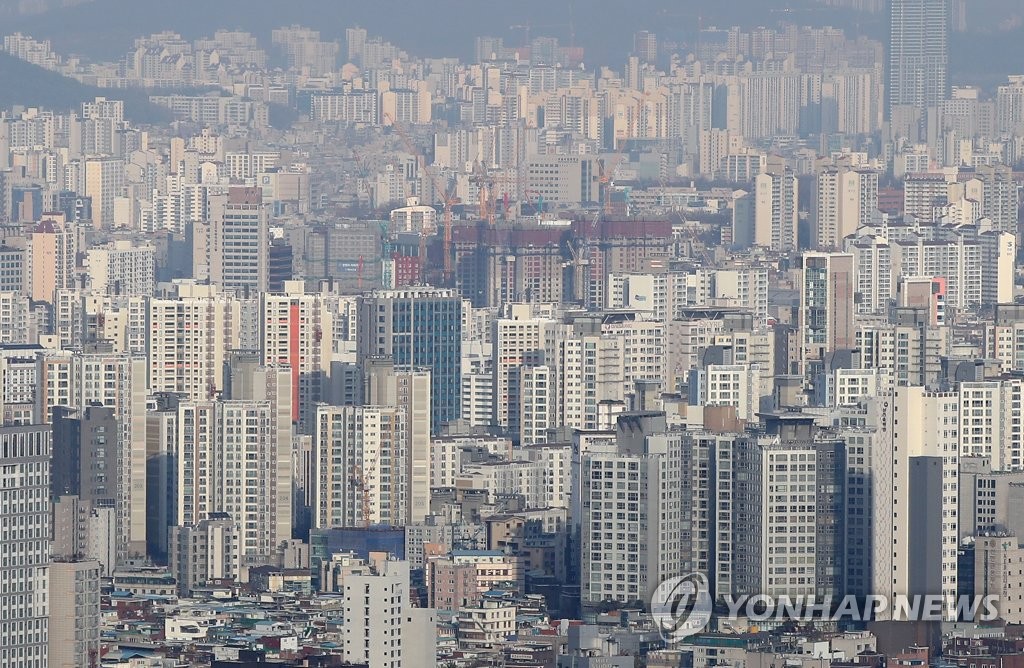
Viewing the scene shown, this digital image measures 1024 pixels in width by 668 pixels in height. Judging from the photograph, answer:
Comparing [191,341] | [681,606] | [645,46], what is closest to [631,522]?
[681,606]

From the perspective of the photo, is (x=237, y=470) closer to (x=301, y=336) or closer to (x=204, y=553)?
(x=204, y=553)

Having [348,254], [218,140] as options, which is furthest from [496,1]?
[348,254]

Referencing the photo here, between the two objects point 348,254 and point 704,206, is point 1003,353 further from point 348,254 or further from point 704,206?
point 704,206

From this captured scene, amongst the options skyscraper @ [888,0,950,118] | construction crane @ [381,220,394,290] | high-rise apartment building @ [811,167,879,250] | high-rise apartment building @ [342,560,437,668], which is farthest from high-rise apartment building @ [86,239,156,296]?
high-rise apartment building @ [342,560,437,668]

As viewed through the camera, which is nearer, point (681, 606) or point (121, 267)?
point (681, 606)

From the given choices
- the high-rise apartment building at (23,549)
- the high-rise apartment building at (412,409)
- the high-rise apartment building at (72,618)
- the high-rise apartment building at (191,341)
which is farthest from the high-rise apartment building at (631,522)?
the high-rise apartment building at (191,341)

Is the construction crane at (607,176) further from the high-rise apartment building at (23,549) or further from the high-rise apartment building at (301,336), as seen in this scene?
the high-rise apartment building at (23,549)
